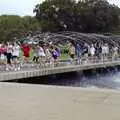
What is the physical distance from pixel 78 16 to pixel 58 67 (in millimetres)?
57020

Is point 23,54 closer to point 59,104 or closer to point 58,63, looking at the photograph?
point 58,63

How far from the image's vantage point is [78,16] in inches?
3757

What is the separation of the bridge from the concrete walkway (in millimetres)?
19638

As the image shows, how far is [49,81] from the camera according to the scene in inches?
1547

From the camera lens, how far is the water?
129 ft

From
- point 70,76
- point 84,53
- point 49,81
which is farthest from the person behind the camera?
point 84,53

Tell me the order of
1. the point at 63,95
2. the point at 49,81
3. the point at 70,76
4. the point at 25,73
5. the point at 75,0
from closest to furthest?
the point at 63,95, the point at 25,73, the point at 49,81, the point at 70,76, the point at 75,0

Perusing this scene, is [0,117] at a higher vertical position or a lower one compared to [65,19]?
lower

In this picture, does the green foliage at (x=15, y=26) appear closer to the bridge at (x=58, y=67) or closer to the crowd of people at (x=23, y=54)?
the bridge at (x=58, y=67)

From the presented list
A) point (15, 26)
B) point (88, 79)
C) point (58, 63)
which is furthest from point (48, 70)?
point (15, 26)

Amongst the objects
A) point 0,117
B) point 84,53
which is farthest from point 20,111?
point 84,53

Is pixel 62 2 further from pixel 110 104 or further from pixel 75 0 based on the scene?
pixel 110 104

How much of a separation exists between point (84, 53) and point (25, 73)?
15.4m

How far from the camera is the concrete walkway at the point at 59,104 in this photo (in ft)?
25.0
